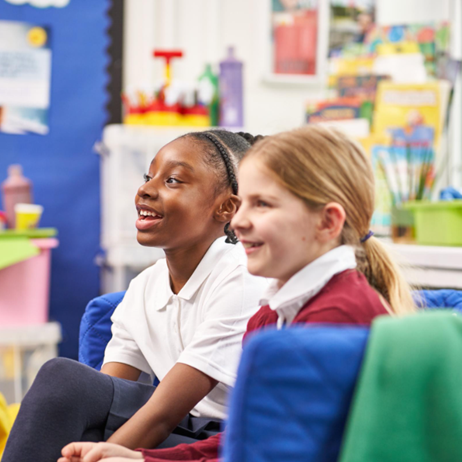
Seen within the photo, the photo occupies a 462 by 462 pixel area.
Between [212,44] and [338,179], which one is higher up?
[212,44]

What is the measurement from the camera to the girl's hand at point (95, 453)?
28.5 inches

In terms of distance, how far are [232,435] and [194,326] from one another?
472 millimetres

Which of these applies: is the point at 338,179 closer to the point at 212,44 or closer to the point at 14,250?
the point at 14,250

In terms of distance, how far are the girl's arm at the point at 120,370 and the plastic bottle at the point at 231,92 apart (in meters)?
1.44

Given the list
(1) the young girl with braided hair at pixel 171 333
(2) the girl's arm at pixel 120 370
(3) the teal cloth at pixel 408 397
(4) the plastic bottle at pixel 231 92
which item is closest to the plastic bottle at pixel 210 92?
(4) the plastic bottle at pixel 231 92

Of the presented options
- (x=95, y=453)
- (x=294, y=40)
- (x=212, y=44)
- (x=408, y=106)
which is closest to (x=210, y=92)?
(x=212, y=44)

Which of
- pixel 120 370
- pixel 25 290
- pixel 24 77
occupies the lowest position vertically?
pixel 25 290

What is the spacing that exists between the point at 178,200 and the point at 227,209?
9 centimetres

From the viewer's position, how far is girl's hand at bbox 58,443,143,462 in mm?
723

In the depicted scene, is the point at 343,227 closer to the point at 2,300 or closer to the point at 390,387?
the point at 390,387

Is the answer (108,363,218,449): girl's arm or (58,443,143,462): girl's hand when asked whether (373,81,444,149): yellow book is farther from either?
(58,443,143,462): girl's hand

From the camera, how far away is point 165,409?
820 mm

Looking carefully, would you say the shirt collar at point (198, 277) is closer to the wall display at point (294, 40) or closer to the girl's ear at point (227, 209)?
the girl's ear at point (227, 209)

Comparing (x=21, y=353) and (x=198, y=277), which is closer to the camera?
(x=198, y=277)
